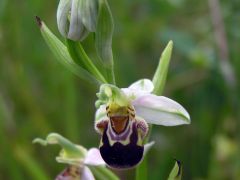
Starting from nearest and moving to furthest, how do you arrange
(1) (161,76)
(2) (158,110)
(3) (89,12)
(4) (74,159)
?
1. (3) (89,12)
2. (2) (158,110)
3. (1) (161,76)
4. (4) (74,159)

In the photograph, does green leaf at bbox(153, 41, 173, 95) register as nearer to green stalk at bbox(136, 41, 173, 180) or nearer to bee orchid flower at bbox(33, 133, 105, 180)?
green stalk at bbox(136, 41, 173, 180)

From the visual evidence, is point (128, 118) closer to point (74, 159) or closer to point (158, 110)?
point (158, 110)

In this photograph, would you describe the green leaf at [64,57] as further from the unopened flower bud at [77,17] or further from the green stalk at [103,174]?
the green stalk at [103,174]

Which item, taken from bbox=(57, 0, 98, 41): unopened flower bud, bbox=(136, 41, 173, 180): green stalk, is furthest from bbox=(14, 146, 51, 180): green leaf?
bbox=(57, 0, 98, 41): unopened flower bud

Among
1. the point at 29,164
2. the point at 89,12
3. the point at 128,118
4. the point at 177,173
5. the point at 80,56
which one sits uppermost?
the point at 89,12

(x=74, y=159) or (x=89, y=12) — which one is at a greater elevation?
(x=89, y=12)

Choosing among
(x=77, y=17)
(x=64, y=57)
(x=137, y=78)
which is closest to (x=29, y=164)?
(x=137, y=78)

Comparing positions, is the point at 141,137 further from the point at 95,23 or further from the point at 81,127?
the point at 81,127
